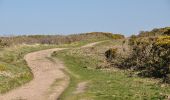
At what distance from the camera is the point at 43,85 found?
29828 mm

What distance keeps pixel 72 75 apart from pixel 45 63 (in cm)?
1104

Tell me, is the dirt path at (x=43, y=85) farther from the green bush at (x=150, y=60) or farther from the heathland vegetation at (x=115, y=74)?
the green bush at (x=150, y=60)

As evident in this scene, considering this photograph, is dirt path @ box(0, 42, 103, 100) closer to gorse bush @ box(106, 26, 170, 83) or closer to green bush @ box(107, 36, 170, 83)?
gorse bush @ box(106, 26, 170, 83)

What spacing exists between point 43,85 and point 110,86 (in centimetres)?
456

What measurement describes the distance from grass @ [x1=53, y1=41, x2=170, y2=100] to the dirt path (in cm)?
64

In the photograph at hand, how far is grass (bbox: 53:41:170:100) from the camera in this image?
78.1 feet

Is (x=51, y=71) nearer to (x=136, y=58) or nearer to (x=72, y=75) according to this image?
(x=72, y=75)

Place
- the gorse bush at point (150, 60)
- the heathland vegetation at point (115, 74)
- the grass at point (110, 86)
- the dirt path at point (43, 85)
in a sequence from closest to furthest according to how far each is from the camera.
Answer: the grass at point (110, 86), the heathland vegetation at point (115, 74), the dirt path at point (43, 85), the gorse bush at point (150, 60)

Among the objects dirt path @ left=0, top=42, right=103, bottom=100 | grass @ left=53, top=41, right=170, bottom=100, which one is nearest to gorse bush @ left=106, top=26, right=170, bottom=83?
grass @ left=53, top=41, right=170, bottom=100

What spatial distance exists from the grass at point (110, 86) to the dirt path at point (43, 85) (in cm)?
64

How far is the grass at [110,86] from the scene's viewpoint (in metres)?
23.8

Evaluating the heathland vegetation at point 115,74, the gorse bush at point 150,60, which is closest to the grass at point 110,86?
the heathland vegetation at point 115,74

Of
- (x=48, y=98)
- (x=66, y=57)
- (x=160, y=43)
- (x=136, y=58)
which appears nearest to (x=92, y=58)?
(x=66, y=57)

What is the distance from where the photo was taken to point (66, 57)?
171 feet
